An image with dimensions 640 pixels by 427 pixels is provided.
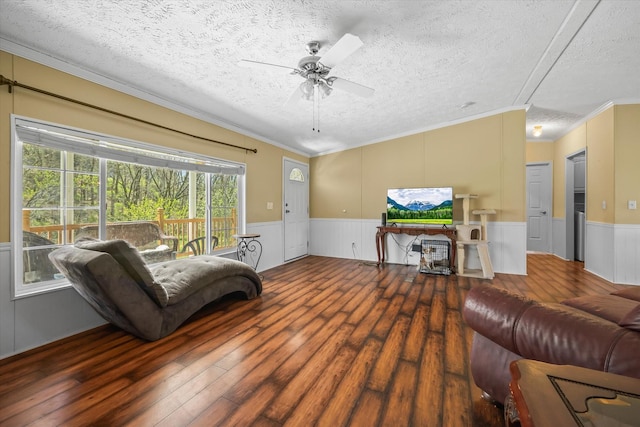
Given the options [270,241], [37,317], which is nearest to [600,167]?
[270,241]

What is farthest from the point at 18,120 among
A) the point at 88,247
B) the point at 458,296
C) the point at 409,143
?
the point at 409,143

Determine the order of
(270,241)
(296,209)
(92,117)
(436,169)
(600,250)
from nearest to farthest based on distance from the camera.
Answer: (92,117) → (600,250) → (436,169) → (270,241) → (296,209)

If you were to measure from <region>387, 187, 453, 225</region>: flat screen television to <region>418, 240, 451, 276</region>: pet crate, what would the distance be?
39cm

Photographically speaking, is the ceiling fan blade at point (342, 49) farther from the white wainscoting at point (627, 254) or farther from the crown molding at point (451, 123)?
the white wainscoting at point (627, 254)

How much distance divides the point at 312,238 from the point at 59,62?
485 centimetres

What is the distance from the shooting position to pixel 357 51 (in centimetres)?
237

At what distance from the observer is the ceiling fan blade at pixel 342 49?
176 centimetres

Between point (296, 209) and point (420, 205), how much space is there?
2.57 metres

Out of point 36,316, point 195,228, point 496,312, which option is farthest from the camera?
point 195,228

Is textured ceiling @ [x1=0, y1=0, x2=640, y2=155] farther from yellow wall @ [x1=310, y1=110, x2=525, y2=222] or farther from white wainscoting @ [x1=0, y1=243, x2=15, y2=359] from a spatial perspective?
white wainscoting @ [x1=0, y1=243, x2=15, y2=359]

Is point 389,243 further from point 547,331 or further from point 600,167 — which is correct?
point 547,331

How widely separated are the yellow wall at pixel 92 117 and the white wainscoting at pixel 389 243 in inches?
81.2

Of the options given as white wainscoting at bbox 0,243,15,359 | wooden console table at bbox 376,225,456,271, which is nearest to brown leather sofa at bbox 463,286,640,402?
wooden console table at bbox 376,225,456,271

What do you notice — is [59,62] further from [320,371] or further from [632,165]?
[632,165]
